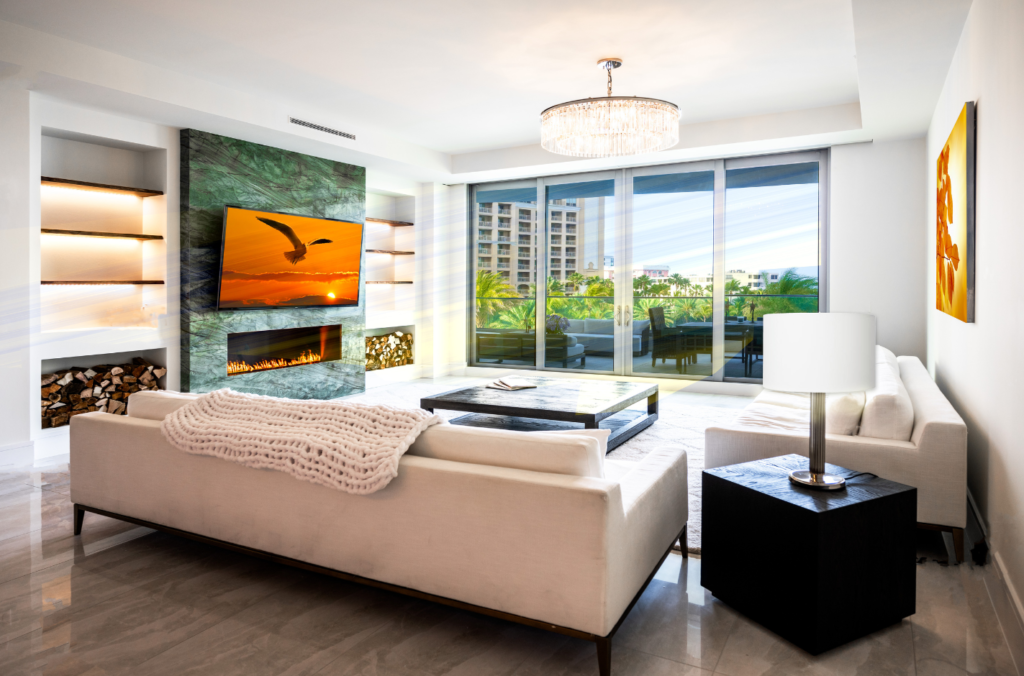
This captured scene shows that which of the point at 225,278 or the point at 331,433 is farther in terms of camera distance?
the point at 225,278

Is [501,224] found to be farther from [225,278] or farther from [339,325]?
[225,278]

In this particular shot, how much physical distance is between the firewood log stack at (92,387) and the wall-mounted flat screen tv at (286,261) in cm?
80

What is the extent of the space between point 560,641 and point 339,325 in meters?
5.27

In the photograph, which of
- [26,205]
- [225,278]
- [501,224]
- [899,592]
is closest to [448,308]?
[501,224]

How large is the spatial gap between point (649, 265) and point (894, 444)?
4672 mm

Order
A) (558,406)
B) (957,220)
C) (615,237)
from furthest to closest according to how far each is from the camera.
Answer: (615,237) → (558,406) → (957,220)

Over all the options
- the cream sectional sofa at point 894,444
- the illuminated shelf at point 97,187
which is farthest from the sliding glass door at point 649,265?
the illuminated shelf at point 97,187

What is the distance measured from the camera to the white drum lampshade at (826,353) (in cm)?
200

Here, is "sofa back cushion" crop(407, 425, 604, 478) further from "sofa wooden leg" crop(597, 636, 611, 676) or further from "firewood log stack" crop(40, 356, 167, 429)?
"firewood log stack" crop(40, 356, 167, 429)

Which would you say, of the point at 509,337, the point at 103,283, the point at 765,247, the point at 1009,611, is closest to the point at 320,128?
the point at 103,283

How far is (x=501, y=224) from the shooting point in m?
8.06

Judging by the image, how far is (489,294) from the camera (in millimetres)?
8203

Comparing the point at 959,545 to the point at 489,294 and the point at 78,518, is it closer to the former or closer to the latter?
the point at 78,518

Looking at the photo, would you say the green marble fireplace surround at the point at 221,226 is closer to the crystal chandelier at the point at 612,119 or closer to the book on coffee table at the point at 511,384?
the book on coffee table at the point at 511,384
